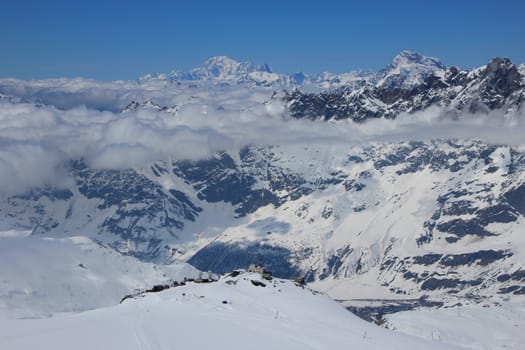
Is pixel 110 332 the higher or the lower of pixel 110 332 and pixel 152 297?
the higher

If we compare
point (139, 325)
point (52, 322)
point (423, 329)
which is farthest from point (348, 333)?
point (423, 329)

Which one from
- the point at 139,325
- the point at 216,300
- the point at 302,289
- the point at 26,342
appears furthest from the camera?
the point at 302,289

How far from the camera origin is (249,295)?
273 ft

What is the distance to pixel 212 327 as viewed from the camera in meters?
59.8

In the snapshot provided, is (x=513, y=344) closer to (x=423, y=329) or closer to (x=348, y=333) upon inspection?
(x=423, y=329)

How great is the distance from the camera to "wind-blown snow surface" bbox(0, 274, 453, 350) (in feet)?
167

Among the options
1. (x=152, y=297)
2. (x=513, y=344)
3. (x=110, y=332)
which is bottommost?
(x=513, y=344)

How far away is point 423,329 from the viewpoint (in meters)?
191

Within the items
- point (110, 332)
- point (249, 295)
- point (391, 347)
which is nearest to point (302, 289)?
point (249, 295)

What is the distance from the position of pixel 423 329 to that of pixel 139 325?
480ft

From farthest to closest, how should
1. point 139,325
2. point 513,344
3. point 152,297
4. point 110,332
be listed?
point 513,344
point 152,297
point 139,325
point 110,332

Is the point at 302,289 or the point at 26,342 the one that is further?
the point at 302,289

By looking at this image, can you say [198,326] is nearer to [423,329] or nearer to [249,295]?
[249,295]

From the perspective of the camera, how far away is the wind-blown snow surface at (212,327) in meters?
50.8
